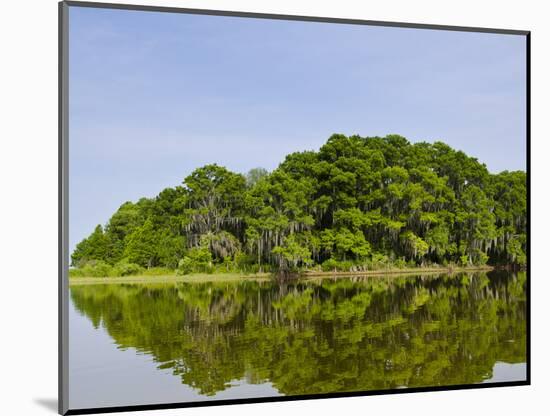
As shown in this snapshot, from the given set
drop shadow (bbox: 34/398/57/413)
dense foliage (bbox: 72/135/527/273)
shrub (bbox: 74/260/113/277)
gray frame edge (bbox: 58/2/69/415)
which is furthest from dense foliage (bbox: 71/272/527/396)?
drop shadow (bbox: 34/398/57/413)

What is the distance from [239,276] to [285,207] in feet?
4.09

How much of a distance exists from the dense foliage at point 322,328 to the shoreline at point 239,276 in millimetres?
59

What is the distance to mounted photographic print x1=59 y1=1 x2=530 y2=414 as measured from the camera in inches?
245

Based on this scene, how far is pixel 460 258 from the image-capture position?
27.6 feet

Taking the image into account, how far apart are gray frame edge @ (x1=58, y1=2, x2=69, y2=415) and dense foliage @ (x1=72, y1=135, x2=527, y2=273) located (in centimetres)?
176

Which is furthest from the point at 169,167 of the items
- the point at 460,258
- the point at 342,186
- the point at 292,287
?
the point at 460,258

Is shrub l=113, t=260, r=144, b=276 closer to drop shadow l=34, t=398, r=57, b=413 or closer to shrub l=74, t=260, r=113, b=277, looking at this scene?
shrub l=74, t=260, r=113, b=277

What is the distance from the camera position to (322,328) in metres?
7.64

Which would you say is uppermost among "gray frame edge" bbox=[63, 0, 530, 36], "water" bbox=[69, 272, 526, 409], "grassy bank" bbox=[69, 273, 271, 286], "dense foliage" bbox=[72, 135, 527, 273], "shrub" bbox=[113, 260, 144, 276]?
"gray frame edge" bbox=[63, 0, 530, 36]

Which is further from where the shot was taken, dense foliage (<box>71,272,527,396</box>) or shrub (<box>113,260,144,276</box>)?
shrub (<box>113,260,144,276</box>)

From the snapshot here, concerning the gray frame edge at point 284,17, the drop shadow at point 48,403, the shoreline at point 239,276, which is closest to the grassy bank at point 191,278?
the shoreline at point 239,276

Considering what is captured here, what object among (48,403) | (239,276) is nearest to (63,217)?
(48,403)

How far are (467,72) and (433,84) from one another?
341 mm

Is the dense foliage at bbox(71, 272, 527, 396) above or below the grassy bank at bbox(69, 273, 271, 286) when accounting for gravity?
below
